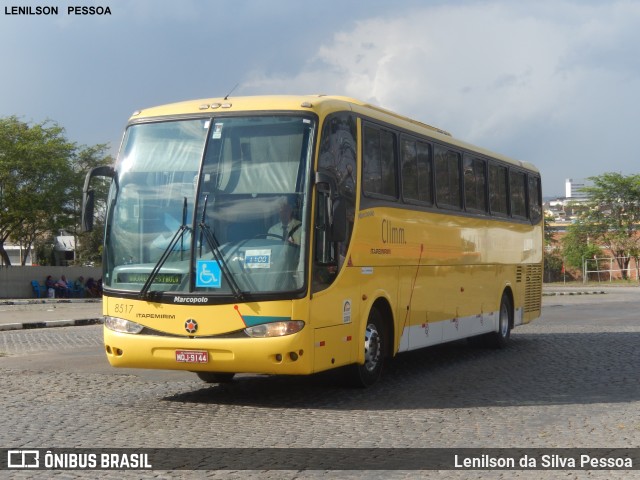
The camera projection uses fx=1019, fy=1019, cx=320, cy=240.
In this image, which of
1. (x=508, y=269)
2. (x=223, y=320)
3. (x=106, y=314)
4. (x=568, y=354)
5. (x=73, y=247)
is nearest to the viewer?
(x=223, y=320)

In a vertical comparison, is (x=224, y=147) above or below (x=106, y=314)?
above

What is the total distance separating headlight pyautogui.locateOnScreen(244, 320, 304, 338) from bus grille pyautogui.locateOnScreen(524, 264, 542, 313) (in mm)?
10798

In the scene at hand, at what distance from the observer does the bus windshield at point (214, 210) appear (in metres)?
10.8

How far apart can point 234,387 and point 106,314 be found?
2.09 meters

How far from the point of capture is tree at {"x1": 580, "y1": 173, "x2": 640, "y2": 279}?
3447 inches

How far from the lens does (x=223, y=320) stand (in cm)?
1081

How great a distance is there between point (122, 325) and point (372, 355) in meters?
3.14

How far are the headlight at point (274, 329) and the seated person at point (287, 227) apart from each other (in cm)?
86

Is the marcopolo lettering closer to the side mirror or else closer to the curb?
the side mirror

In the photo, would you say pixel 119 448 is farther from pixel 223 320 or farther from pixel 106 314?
pixel 106 314

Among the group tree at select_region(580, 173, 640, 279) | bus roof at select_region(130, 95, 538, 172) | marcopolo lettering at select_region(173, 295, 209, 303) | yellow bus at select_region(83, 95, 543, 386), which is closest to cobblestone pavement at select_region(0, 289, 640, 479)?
yellow bus at select_region(83, 95, 543, 386)

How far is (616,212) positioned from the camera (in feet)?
292

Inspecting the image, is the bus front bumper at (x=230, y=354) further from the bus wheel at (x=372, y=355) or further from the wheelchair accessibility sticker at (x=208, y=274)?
the bus wheel at (x=372, y=355)

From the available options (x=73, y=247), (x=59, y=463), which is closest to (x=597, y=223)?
(x=73, y=247)
